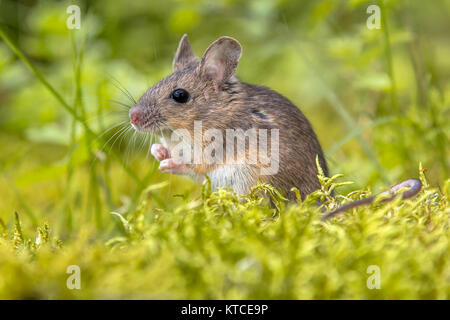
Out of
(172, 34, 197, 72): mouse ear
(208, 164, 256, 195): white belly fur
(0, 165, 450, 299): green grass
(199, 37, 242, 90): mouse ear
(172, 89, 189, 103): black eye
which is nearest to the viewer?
(0, 165, 450, 299): green grass

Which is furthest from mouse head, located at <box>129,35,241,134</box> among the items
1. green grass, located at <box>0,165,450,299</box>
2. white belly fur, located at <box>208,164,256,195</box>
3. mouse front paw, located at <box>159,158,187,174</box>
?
green grass, located at <box>0,165,450,299</box>

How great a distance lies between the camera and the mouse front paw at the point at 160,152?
2623 millimetres

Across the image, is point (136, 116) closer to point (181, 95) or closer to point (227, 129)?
point (181, 95)

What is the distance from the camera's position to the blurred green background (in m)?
3.01

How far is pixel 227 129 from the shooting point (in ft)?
8.22

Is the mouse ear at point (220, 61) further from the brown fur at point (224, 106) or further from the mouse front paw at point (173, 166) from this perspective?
the mouse front paw at point (173, 166)

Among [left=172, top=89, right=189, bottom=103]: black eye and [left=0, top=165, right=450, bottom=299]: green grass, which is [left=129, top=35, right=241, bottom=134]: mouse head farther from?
[left=0, top=165, right=450, bottom=299]: green grass

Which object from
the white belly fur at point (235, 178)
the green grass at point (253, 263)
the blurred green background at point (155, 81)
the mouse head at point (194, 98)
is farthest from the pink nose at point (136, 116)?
the green grass at point (253, 263)

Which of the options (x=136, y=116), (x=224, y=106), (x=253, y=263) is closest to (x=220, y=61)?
(x=224, y=106)

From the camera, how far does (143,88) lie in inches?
155

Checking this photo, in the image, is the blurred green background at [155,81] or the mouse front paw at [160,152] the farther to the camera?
the blurred green background at [155,81]

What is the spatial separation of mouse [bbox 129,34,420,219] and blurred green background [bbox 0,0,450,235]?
22cm

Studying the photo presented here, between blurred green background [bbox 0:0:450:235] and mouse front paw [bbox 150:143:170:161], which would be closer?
mouse front paw [bbox 150:143:170:161]
